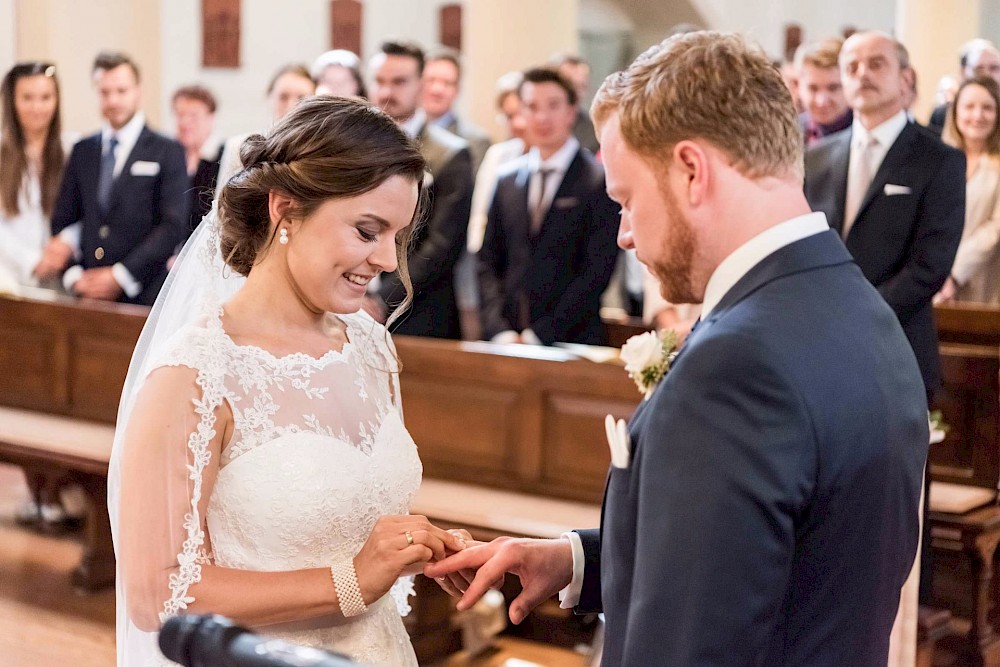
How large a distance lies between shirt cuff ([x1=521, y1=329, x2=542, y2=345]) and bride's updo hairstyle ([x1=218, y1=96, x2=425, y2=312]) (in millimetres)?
3151

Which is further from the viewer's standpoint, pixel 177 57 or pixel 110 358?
pixel 177 57

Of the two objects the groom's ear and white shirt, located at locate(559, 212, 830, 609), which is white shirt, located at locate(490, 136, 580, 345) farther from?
white shirt, located at locate(559, 212, 830, 609)

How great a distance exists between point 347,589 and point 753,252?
1014 millimetres

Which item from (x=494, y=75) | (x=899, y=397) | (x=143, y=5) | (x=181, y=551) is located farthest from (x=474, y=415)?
(x=143, y=5)

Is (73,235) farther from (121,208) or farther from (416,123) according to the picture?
(416,123)

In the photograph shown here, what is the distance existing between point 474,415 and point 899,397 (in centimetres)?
341

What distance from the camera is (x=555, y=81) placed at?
19.2 feet

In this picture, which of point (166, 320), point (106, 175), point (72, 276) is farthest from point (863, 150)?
point (72, 276)

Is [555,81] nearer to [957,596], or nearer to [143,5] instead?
[957,596]

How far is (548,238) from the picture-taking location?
5555 mm

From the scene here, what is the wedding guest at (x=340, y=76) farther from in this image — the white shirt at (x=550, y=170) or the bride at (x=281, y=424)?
the bride at (x=281, y=424)

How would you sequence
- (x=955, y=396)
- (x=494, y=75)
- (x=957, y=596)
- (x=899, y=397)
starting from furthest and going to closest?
1. (x=494, y=75)
2. (x=955, y=396)
3. (x=957, y=596)
4. (x=899, y=397)

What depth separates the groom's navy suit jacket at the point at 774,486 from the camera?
140 centimetres

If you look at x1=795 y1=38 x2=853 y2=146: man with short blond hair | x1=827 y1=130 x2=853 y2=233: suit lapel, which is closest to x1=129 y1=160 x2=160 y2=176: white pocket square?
x1=795 y1=38 x2=853 y2=146: man with short blond hair
